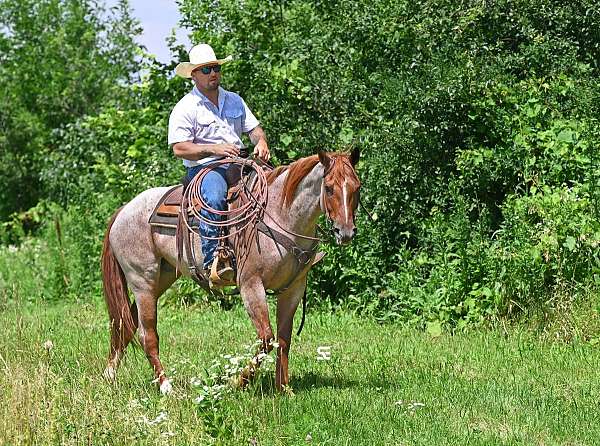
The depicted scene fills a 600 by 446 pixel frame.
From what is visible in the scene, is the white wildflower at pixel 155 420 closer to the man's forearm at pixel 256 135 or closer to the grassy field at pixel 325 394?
the grassy field at pixel 325 394

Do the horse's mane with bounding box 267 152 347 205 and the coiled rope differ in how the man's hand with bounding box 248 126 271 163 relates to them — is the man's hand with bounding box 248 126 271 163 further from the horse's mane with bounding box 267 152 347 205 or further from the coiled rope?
the horse's mane with bounding box 267 152 347 205

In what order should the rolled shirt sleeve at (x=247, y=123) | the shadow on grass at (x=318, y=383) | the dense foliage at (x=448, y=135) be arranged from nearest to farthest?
the shadow on grass at (x=318, y=383) → the rolled shirt sleeve at (x=247, y=123) → the dense foliage at (x=448, y=135)

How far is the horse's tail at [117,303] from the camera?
9.32m

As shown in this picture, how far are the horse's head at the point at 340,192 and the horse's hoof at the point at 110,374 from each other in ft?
7.21

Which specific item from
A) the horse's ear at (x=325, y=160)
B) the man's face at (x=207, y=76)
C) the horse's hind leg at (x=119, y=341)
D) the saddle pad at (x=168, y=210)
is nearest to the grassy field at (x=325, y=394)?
the horse's hind leg at (x=119, y=341)

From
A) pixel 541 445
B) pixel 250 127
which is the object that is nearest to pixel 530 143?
pixel 250 127

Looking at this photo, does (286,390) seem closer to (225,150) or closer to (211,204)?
(211,204)

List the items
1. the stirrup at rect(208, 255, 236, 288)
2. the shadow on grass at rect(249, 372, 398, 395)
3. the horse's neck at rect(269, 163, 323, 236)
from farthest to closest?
the shadow on grass at rect(249, 372, 398, 395) < the stirrup at rect(208, 255, 236, 288) < the horse's neck at rect(269, 163, 323, 236)

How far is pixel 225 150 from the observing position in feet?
27.6

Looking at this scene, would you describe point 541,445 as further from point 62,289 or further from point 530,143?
point 62,289

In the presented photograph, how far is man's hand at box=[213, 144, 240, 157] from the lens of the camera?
27.5 ft

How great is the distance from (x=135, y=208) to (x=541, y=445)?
426 centimetres

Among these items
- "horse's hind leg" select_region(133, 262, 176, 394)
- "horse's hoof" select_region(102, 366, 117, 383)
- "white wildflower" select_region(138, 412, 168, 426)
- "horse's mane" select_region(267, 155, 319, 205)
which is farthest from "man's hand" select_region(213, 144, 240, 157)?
"white wildflower" select_region(138, 412, 168, 426)

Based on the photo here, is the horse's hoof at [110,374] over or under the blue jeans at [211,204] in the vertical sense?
under
